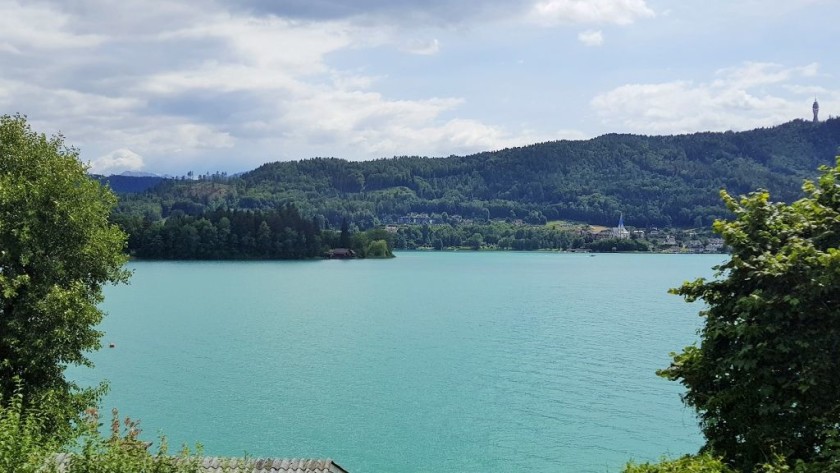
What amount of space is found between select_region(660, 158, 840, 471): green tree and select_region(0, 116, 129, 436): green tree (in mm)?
16729

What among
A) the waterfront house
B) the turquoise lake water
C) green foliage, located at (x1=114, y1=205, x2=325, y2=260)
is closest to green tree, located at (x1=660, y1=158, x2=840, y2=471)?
the turquoise lake water

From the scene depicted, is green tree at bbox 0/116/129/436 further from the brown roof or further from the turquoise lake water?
the turquoise lake water

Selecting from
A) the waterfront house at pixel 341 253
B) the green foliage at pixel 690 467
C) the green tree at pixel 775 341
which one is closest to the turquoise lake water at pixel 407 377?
the green tree at pixel 775 341

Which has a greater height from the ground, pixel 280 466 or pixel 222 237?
pixel 222 237

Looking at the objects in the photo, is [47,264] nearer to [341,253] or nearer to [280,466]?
[280,466]

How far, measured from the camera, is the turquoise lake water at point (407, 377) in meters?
29.3

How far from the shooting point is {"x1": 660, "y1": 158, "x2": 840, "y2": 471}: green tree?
42.4 ft

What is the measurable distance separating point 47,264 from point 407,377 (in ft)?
82.7

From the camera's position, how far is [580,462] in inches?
1081

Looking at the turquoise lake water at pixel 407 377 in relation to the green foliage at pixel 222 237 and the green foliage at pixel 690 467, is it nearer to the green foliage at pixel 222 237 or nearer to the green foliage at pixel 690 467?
the green foliage at pixel 690 467

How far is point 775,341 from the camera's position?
43.7 ft

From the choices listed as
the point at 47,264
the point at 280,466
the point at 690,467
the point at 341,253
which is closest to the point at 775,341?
the point at 690,467

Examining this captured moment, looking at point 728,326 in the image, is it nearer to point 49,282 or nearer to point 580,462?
point 580,462

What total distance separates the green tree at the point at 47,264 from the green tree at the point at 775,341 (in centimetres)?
1673
